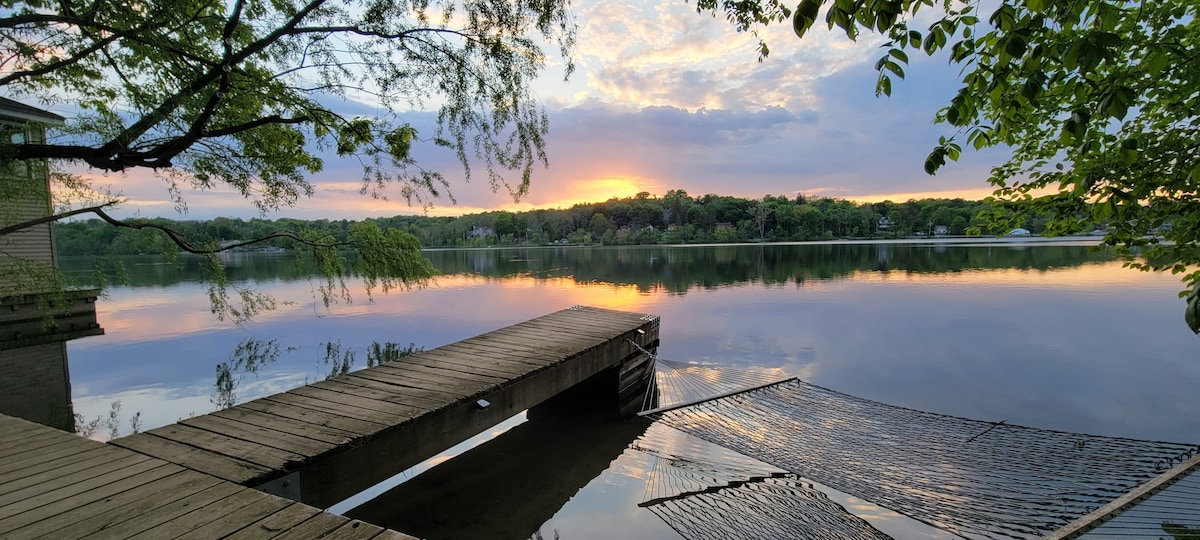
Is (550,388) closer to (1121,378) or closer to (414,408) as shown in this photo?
(414,408)

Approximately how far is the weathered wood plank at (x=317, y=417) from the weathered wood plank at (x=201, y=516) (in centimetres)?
102

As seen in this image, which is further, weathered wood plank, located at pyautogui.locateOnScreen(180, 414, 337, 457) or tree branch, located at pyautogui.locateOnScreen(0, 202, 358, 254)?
tree branch, located at pyautogui.locateOnScreen(0, 202, 358, 254)

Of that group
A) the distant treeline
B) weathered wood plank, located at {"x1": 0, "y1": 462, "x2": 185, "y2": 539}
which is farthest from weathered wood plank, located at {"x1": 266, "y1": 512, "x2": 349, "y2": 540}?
the distant treeline

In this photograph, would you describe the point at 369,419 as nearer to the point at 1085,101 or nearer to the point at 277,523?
the point at 277,523

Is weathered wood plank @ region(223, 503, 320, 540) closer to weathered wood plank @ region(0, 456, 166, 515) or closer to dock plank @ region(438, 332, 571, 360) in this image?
weathered wood plank @ region(0, 456, 166, 515)

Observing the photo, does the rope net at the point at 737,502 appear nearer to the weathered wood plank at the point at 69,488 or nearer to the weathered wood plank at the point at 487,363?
the weathered wood plank at the point at 487,363

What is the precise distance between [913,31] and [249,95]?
7.70m

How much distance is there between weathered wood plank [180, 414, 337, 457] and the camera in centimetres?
377

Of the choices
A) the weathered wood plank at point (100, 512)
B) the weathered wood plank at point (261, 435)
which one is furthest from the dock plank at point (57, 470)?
the weathered wood plank at point (261, 435)

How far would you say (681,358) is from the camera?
36.3 ft

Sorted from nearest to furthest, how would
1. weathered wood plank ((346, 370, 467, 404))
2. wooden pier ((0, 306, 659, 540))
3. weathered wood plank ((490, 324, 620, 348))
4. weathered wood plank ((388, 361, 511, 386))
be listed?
wooden pier ((0, 306, 659, 540)) < weathered wood plank ((346, 370, 467, 404)) < weathered wood plank ((388, 361, 511, 386)) < weathered wood plank ((490, 324, 620, 348))

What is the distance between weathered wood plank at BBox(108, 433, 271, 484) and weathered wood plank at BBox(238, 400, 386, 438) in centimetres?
71

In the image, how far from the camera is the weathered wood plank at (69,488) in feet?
9.24

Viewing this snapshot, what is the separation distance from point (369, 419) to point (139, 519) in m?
1.70
